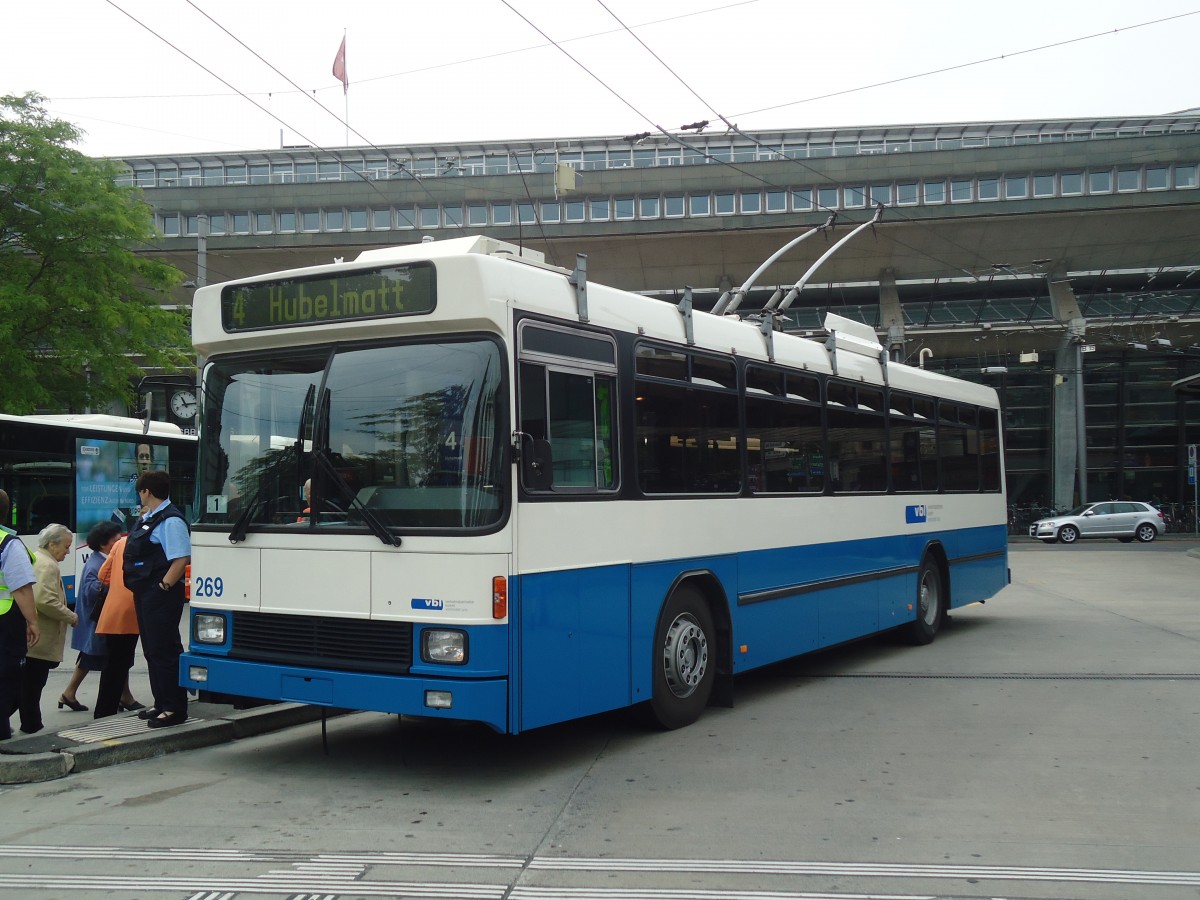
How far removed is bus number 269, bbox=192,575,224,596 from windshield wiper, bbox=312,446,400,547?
1.15 m

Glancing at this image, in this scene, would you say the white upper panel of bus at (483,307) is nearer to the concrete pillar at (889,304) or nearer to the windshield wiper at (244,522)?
the windshield wiper at (244,522)

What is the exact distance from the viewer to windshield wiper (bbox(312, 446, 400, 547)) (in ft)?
21.4

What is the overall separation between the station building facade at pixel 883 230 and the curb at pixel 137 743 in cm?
2642

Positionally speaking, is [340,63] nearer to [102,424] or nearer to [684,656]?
[102,424]

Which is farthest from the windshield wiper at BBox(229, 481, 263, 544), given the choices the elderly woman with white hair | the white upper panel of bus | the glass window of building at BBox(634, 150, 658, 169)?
the glass window of building at BBox(634, 150, 658, 169)

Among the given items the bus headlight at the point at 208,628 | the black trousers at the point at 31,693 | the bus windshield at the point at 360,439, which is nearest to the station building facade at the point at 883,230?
the black trousers at the point at 31,693

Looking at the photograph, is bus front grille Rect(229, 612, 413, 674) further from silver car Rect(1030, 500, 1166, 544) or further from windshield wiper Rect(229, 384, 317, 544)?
silver car Rect(1030, 500, 1166, 544)

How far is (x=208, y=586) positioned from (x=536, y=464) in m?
2.47

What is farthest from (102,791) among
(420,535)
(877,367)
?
(877,367)

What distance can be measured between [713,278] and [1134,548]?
1660 cm

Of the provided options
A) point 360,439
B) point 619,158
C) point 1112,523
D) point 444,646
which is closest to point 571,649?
point 444,646

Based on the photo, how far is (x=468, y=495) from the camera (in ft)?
21.2

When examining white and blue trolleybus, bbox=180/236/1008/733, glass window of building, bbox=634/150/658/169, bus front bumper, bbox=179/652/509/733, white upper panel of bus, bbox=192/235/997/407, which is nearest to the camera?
bus front bumper, bbox=179/652/509/733

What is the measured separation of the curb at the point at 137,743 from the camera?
6977 millimetres
